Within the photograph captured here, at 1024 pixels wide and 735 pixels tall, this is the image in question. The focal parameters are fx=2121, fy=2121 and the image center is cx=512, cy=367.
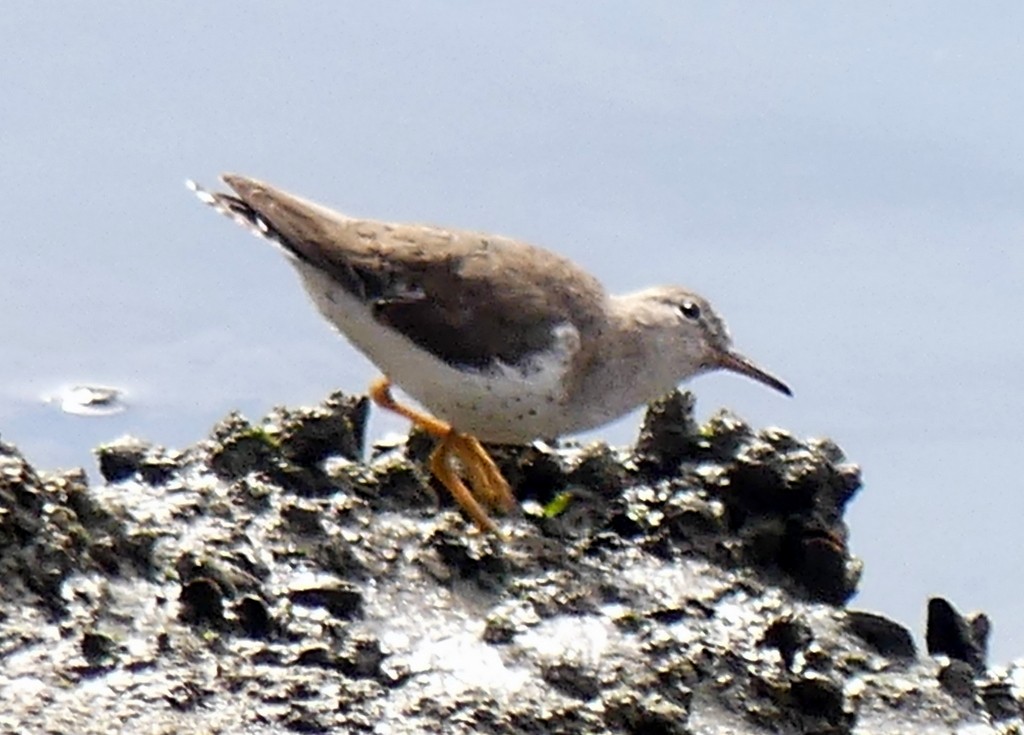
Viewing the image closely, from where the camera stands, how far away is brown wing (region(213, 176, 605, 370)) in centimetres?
782

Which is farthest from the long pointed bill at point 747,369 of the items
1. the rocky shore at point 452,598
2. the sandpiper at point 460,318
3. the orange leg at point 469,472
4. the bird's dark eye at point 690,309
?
the orange leg at point 469,472

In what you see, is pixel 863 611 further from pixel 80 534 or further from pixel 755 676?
pixel 80 534

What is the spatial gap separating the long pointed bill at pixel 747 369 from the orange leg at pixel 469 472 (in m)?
1.46

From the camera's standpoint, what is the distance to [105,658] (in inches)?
217

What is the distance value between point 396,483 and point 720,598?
3.79 ft

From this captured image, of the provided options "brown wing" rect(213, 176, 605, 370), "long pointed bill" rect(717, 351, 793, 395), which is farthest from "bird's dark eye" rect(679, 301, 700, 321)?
"brown wing" rect(213, 176, 605, 370)

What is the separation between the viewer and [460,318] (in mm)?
7867

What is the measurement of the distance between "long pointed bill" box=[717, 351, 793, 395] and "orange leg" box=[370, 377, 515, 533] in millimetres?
1465

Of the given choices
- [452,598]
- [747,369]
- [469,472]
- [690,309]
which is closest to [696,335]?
[690,309]

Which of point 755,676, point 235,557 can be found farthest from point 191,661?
point 755,676

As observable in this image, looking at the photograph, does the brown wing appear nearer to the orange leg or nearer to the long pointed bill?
the orange leg

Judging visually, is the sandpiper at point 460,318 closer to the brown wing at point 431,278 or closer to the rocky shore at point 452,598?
the brown wing at point 431,278

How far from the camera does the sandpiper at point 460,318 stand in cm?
773

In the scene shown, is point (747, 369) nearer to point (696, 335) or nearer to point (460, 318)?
point (696, 335)
